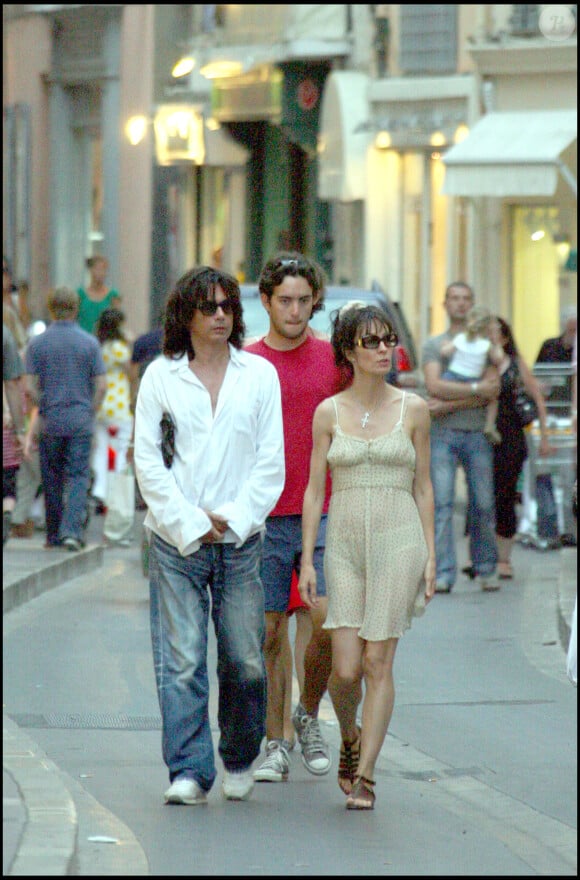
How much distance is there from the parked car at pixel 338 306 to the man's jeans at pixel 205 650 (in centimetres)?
699

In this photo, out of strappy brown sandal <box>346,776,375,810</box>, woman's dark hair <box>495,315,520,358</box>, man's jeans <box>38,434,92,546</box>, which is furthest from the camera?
man's jeans <box>38,434,92,546</box>

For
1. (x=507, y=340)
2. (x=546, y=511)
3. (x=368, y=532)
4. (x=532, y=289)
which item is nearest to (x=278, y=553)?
(x=368, y=532)

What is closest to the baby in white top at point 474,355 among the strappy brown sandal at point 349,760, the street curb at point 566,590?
the street curb at point 566,590

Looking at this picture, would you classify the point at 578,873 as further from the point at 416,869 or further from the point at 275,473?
the point at 275,473

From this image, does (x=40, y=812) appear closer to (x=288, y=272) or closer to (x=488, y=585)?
(x=288, y=272)

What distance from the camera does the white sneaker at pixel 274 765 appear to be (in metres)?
7.82

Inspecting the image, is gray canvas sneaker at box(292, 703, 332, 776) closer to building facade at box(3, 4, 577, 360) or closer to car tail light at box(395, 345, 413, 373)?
car tail light at box(395, 345, 413, 373)

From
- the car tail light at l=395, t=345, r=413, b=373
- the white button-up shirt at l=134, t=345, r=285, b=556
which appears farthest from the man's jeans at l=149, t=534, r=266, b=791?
the car tail light at l=395, t=345, r=413, b=373

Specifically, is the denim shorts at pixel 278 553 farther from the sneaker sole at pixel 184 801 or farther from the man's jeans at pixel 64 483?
the man's jeans at pixel 64 483

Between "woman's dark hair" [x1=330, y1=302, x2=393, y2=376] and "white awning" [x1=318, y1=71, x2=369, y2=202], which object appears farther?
"white awning" [x1=318, y1=71, x2=369, y2=202]

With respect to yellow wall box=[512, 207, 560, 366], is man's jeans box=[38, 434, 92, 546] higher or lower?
lower

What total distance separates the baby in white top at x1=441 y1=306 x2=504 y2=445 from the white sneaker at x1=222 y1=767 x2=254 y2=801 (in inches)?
264

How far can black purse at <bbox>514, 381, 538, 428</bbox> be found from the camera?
14.7 meters

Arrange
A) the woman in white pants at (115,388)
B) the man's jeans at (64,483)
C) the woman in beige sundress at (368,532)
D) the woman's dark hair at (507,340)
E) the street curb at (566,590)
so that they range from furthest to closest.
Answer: the woman in white pants at (115,388) → the man's jeans at (64,483) → the woman's dark hair at (507,340) → the street curb at (566,590) → the woman in beige sundress at (368,532)
